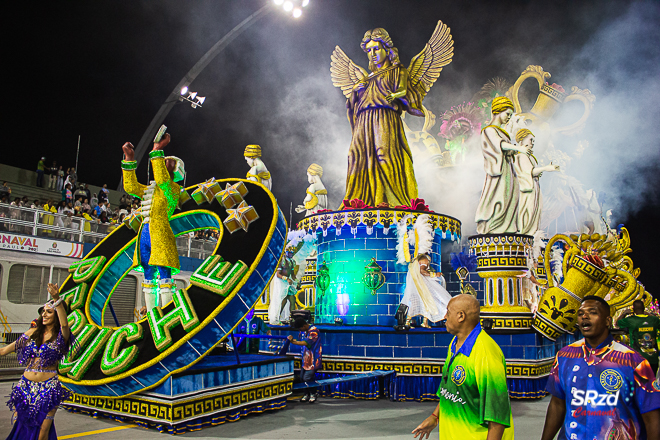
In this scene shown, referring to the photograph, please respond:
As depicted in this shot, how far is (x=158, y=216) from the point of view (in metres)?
6.71

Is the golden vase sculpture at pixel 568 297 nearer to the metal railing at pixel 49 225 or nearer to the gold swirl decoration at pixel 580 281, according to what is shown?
the gold swirl decoration at pixel 580 281

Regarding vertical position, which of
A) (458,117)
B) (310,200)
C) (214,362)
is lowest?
(214,362)

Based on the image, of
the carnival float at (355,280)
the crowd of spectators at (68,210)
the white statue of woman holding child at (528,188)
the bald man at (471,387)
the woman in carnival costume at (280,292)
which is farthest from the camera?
the crowd of spectators at (68,210)

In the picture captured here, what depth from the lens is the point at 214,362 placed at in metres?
7.03

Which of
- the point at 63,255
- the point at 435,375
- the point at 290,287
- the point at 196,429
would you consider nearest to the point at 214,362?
the point at 196,429

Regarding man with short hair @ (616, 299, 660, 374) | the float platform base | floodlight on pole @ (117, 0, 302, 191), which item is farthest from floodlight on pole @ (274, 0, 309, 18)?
man with short hair @ (616, 299, 660, 374)

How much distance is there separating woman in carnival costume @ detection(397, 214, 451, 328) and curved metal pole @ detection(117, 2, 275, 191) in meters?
16.4

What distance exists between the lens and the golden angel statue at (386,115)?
12461 millimetres

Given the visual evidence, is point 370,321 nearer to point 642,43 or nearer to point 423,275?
point 423,275

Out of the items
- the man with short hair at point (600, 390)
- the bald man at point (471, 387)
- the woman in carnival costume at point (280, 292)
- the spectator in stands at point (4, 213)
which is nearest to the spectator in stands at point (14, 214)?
the spectator in stands at point (4, 213)

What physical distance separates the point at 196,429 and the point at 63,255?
43.1 ft

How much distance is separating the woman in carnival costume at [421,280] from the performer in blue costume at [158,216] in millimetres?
4815

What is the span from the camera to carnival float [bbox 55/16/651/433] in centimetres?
602

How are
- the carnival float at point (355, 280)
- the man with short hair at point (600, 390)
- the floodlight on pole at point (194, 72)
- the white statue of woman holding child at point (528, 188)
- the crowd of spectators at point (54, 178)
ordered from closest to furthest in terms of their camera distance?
1. the man with short hair at point (600, 390)
2. the carnival float at point (355, 280)
3. the white statue of woman holding child at point (528, 188)
4. the crowd of spectators at point (54, 178)
5. the floodlight on pole at point (194, 72)
